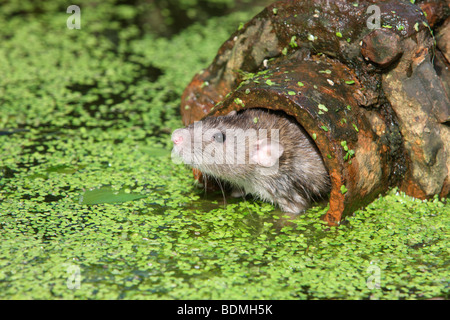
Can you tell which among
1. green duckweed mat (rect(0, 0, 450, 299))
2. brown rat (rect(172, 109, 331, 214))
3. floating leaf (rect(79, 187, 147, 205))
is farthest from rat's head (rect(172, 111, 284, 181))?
floating leaf (rect(79, 187, 147, 205))

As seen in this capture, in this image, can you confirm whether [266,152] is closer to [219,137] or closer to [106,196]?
[219,137]

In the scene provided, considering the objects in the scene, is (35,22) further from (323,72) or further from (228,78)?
(323,72)

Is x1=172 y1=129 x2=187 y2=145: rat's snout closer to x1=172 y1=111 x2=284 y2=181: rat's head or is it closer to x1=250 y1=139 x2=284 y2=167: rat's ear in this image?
x1=172 y1=111 x2=284 y2=181: rat's head

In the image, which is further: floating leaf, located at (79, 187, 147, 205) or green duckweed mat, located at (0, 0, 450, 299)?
floating leaf, located at (79, 187, 147, 205)

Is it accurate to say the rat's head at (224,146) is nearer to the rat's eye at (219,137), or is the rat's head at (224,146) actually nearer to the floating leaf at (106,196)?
the rat's eye at (219,137)

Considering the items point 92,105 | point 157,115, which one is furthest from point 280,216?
point 92,105

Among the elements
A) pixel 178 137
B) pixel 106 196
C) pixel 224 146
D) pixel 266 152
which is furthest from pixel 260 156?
pixel 106 196

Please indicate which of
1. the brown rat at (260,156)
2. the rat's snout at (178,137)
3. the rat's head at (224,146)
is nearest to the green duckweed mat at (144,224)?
the brown rat at (260,156)
